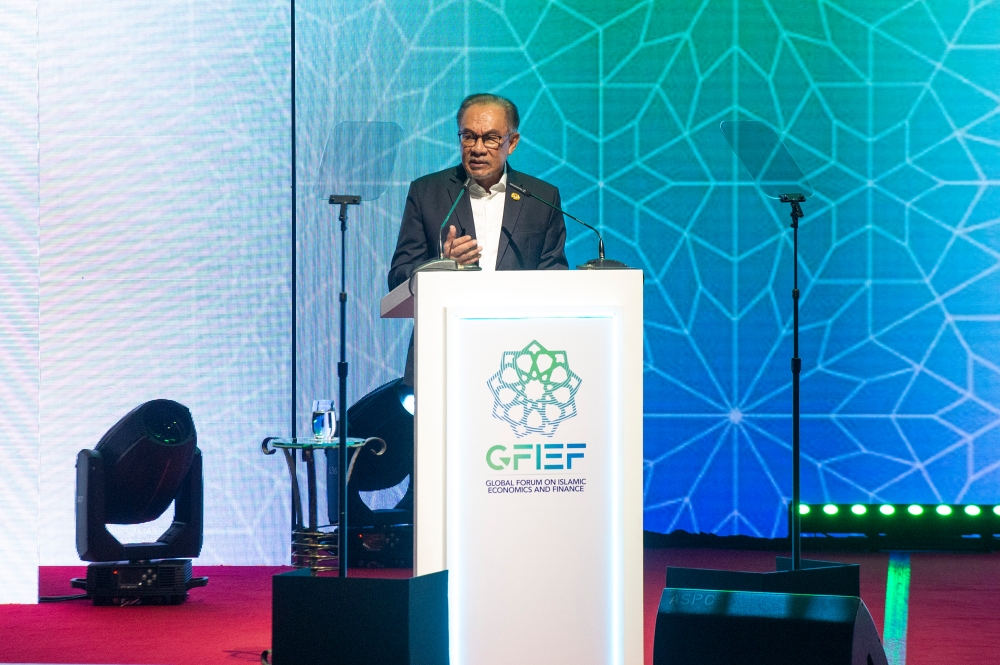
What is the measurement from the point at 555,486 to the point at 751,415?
3.77 metres

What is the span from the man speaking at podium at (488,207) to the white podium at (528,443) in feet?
2.69

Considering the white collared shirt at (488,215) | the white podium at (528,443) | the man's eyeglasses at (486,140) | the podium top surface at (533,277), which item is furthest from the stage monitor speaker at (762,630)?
the man's eyeglasses at (486,140)

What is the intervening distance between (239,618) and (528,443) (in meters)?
2.29

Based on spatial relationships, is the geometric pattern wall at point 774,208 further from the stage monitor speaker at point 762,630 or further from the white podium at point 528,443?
the white podium at point 528,443

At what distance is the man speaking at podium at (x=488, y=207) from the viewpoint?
3.11 metres

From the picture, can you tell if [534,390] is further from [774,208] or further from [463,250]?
[774,208]

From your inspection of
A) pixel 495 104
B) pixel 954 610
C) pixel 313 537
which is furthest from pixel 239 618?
pixel 954 610

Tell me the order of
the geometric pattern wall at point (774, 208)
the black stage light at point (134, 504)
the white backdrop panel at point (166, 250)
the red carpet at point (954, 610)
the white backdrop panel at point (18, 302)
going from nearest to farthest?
the red carpet at point (954, 610), the white backdrop panel at point (18, 302), the black stage light at point (134, 504), the white backdrop panel at point (166, 250), the geometric pattern wall at point (774, 208)

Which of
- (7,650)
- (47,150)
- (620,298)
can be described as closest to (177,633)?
(7,650)

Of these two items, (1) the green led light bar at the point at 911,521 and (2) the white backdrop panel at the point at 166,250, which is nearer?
(2) the white backdrop panel at the point at 166,250

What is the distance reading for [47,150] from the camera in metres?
5.62

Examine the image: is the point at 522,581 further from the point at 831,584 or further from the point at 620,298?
the point at 831,584

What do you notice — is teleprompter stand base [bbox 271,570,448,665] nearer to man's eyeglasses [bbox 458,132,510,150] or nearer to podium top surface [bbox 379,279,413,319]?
podium top surface [bbox 379,279,413,319]

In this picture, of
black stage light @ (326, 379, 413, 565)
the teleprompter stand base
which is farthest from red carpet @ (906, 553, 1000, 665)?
black stage light @ (326, 379, 413, 565)
